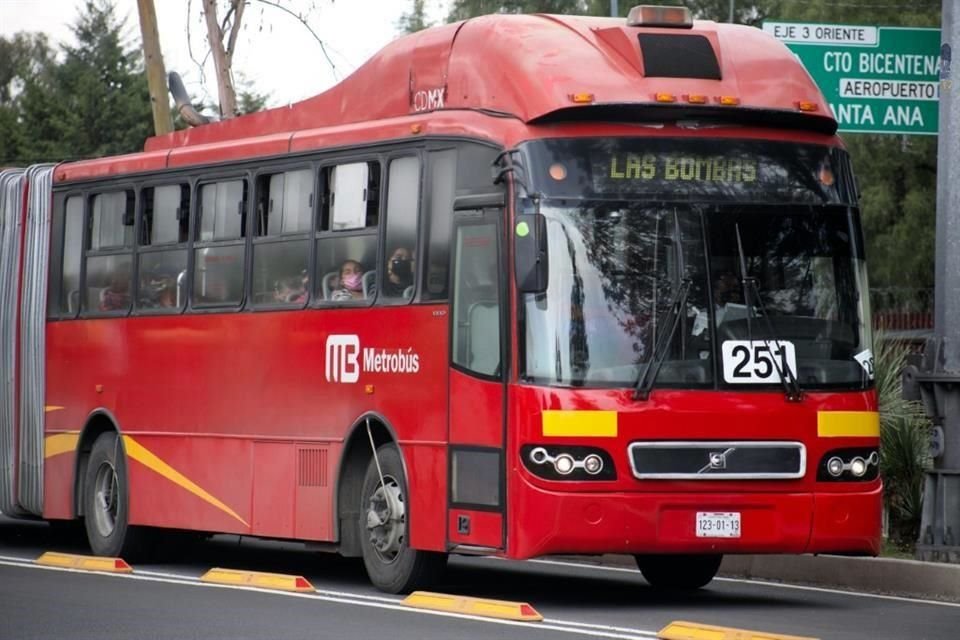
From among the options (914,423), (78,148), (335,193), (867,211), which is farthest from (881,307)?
(78,148)

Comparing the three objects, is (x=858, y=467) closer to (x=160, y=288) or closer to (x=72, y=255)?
A: (x=160, y=288)

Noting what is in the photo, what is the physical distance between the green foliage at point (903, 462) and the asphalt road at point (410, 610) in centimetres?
213

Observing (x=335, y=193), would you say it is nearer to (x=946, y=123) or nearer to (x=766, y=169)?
(x=766, y=169)

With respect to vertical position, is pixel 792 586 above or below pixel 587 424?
below

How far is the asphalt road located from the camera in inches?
495

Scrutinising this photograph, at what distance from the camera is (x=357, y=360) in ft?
52.0

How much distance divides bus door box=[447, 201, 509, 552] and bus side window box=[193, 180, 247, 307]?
3241 mm

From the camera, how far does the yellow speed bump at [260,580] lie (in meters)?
15.3

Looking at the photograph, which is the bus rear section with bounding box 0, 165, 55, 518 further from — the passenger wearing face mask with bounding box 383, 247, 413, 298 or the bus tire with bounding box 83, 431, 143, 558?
the passenger wearing face mask with bounding box 383, 247, 413, 298

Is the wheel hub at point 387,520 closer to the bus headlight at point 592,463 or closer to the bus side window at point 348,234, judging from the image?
the bus side window at point 348,234

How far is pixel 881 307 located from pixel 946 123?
26.1 m

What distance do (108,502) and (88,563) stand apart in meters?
1.72

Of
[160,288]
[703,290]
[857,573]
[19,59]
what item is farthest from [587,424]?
[19,59]

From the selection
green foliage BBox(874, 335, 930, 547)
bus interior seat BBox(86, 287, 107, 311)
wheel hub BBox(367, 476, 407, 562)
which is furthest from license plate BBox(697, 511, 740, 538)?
bus interior seat BBox(86, 287, 107, 311)
